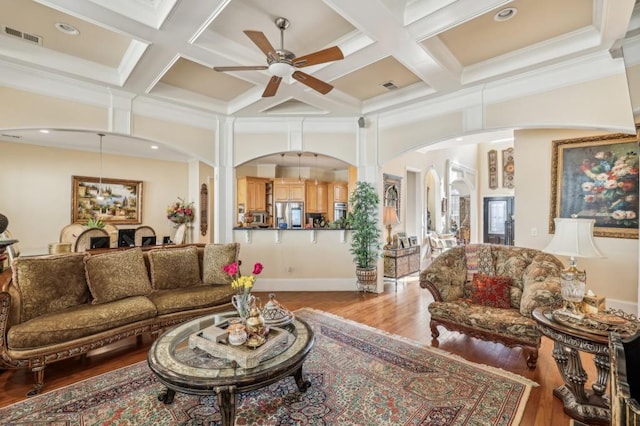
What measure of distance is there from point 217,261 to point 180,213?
4042mm

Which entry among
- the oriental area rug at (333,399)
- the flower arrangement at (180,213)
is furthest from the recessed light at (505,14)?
the flower arrangement at (180,213)

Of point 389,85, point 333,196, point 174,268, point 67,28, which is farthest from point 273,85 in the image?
point 333,196

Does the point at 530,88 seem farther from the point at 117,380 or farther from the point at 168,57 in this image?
the point at 117,380

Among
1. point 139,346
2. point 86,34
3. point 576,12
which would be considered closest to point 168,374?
point 139,346

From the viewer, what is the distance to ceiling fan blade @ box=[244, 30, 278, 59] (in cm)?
232

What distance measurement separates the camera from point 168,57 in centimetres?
323

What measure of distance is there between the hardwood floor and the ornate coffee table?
3.64 ft

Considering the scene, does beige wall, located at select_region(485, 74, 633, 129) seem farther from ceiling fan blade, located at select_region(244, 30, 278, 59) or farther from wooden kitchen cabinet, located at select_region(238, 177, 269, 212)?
wooden kitchen cabinet, located at select_region(238, 177, 269, 212)

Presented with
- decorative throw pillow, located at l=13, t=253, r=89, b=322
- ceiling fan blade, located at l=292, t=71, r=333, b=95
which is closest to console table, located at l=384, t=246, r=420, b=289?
ceiling fan blade, located at l=292, t=71, r=333, b=95

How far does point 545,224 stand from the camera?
4.52 metres

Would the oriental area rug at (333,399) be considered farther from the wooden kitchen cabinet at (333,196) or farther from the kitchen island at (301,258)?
the wooden kitchen cabinet at (333,196)

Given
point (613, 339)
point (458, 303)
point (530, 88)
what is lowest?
point (458, 303)

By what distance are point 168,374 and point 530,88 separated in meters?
4.60

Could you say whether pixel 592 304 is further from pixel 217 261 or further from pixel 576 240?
pixel 217 261
